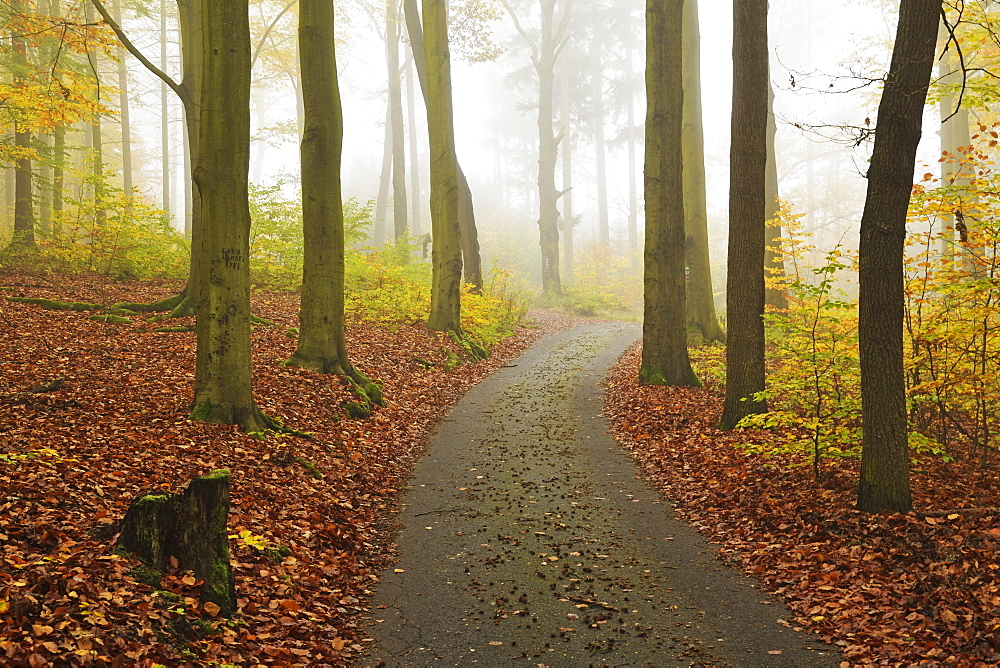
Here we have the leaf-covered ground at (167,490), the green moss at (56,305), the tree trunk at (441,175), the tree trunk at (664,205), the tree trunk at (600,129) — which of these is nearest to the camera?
the leaf-covered ground at (167,490)

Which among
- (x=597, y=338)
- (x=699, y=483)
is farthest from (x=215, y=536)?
(x=597, y=338)

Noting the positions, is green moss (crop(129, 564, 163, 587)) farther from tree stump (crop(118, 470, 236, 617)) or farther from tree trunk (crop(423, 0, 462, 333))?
tree trunk (crop(423, 0, 462, 333))

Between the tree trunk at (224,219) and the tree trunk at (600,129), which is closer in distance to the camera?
the tree trunk at (224,219)

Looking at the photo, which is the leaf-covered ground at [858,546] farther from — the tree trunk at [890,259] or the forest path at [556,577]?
the tree trunk at [890,259]

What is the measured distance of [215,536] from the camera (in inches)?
183

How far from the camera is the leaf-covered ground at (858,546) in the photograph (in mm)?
4211

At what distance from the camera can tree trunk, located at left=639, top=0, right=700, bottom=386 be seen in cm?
1177

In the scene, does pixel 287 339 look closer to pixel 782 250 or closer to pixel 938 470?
pixel 938 470

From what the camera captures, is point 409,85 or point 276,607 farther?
point 409,85

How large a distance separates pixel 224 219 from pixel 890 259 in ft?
Result: 21.9

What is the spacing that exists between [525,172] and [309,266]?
40268mm

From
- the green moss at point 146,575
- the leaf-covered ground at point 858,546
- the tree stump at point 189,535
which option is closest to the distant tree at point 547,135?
the leaf-covered ground at point 858,546

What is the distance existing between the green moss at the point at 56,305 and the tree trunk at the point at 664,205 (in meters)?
10.4

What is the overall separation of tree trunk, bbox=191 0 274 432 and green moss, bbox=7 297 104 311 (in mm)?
6554
